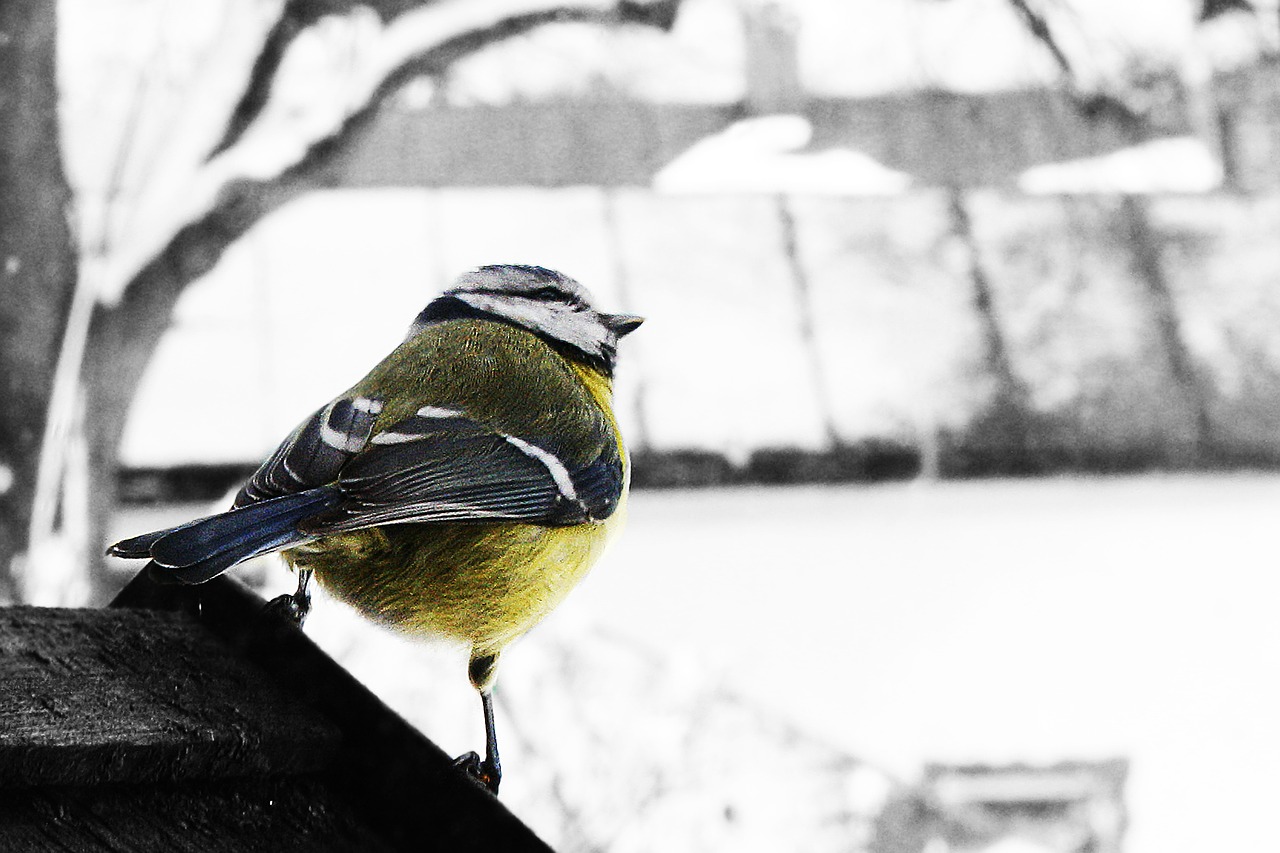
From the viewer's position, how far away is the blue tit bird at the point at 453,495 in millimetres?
839

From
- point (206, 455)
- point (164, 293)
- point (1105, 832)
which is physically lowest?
point (1105, 832)

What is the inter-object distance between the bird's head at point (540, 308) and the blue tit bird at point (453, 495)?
8cm

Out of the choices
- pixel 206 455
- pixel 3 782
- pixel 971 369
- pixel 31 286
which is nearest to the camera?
pixel 3 782

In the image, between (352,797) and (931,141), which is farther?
(931,141)

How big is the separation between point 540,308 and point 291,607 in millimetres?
547

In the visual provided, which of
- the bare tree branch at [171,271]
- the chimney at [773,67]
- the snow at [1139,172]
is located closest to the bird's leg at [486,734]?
the bare tree branch at [171,271]

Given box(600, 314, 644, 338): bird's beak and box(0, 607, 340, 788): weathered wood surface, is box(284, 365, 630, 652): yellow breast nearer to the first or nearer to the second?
box(0, 607, 340, 788): weathered wood surface

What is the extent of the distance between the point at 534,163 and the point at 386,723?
3579mm

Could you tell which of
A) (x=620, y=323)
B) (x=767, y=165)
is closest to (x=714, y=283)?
(x=767, y=165)

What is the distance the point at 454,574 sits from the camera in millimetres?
929

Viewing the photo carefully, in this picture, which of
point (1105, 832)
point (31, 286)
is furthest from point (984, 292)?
point (31, 286)

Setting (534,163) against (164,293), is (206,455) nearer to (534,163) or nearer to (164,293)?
(164,293)

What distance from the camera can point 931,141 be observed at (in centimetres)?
435

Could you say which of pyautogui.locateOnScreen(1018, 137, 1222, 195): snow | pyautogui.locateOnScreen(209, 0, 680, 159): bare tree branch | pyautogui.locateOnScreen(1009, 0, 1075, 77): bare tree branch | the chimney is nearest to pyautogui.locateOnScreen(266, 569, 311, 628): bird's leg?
pyautogui.locateOnScreen(209, 0, 680, 159): bare tree branch
